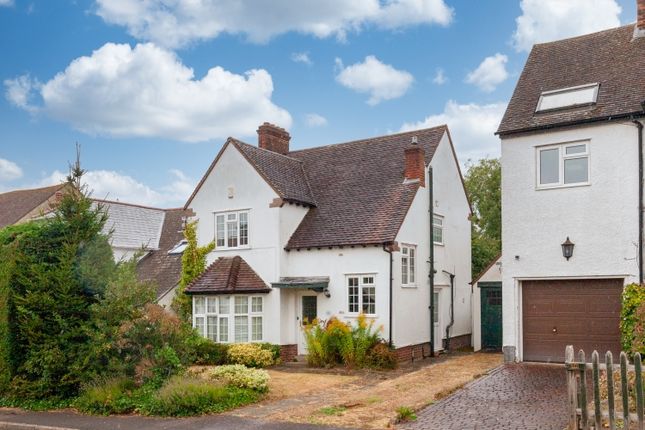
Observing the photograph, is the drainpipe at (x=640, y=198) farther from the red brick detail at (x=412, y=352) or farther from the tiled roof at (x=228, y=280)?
the tiled roof at (x=228, y=280)

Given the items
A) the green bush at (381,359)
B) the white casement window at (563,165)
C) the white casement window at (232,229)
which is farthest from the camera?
the white casement window at (232,229)

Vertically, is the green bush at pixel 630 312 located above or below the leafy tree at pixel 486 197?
below

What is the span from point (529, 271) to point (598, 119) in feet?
15.9

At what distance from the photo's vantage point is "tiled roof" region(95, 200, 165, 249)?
3600 cm

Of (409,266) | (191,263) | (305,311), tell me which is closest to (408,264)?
(409,266)

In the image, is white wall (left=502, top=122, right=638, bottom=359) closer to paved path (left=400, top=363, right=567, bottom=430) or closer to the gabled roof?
paved path (left=400, top=363, right=567, bottom=430)

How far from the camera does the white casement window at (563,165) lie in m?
18.8

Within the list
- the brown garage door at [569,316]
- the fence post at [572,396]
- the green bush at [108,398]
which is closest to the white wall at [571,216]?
the brown garage door at [569,316]

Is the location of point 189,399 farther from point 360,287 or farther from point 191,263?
point 191,263

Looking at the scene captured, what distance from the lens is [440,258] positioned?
85.4 ft

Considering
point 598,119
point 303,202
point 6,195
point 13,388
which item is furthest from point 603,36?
point 6,195

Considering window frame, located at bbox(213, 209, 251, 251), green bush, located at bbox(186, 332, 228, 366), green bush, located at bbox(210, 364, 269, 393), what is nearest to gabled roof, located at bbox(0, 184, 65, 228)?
window frame, located at bbox(213, 209, 251, 251)

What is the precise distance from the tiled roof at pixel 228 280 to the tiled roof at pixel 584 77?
34.5ft

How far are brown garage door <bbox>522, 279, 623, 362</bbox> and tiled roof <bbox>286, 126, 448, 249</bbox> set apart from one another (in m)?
5.17
